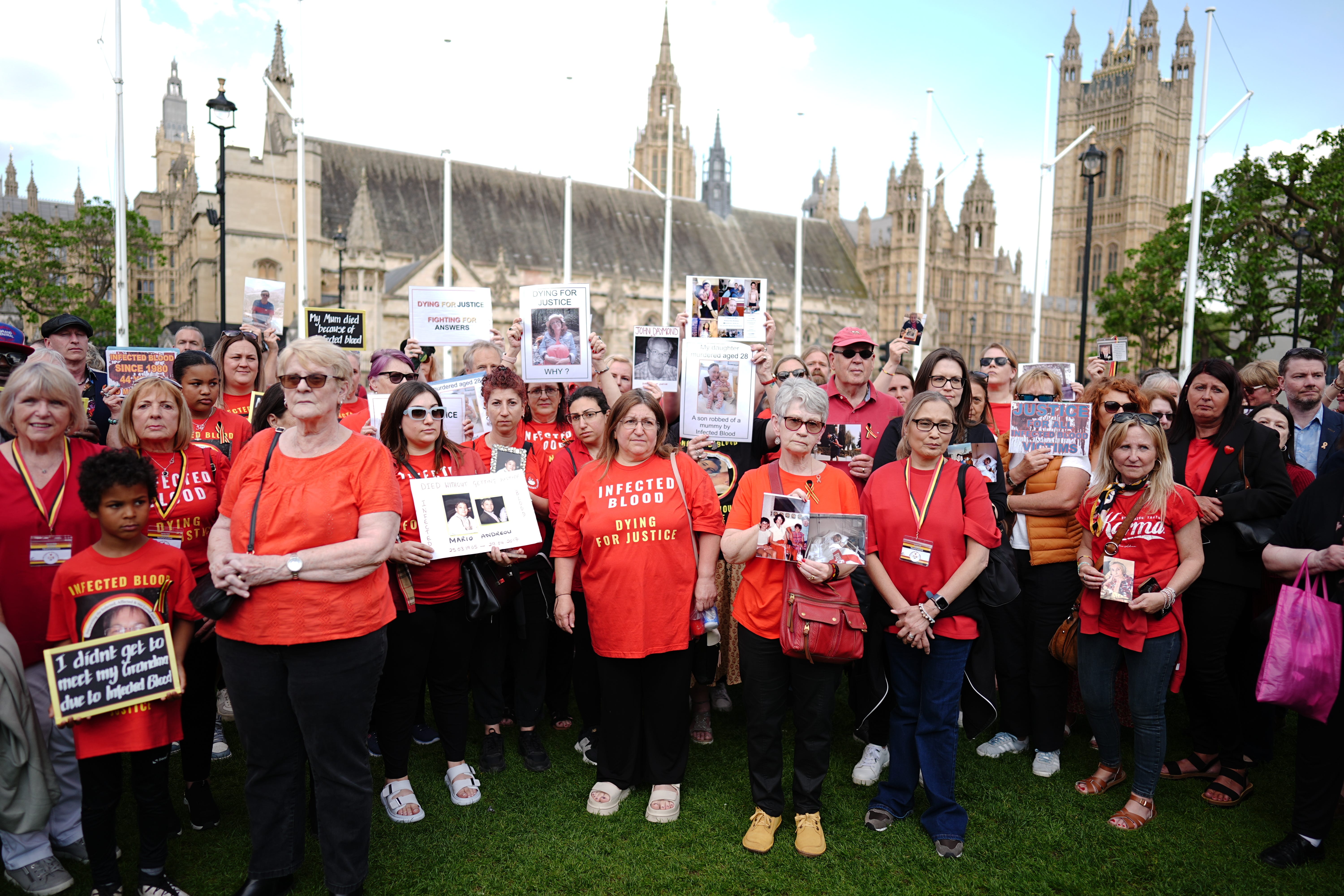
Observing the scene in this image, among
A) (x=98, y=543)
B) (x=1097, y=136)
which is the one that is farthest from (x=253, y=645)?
(x=1097, y=136)

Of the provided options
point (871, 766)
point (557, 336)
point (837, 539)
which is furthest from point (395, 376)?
point (871, 766)

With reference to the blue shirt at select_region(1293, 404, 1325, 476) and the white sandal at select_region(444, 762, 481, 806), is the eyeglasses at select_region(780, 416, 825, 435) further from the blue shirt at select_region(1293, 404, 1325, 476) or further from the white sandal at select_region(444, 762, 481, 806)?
the blue shirt at select_region(1293, 404, 1325, 476)

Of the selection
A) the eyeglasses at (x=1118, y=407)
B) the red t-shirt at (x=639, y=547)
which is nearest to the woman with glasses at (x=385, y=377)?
the red t-shirt at (x=639, y=547)

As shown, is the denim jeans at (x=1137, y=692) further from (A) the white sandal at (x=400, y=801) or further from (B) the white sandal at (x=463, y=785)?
(A) the white sandal at (x=400, y=801)

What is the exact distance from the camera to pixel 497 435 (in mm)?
5047

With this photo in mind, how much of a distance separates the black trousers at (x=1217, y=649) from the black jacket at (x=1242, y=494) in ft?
0.26

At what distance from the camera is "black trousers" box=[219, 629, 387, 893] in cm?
321

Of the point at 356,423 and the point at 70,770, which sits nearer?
→ the point at 70,770

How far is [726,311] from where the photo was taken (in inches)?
232

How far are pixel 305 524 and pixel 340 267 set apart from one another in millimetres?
32956

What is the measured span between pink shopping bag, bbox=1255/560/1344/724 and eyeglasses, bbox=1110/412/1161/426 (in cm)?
94

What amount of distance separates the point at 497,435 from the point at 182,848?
273cm

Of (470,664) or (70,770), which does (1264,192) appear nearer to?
(470,664)

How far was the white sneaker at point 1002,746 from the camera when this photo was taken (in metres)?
5.16
